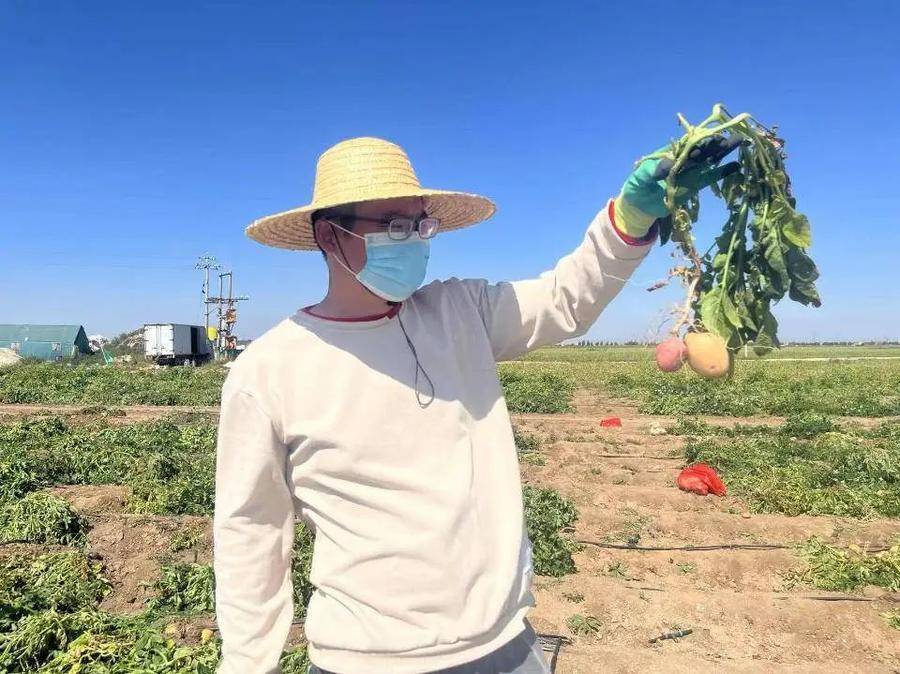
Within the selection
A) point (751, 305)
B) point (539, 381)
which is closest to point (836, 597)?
point (751, 305)

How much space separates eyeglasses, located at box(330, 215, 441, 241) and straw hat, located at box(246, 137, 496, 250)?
0.08 metres

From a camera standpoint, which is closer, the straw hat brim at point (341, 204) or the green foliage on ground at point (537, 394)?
the straw hat brim at point (341, 204)

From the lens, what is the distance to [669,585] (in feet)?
18.4

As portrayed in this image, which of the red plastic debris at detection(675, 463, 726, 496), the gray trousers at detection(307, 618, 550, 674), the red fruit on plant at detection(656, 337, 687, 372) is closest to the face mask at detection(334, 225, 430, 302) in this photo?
the red fruit on plant at detection(656, 337, 687, 372)

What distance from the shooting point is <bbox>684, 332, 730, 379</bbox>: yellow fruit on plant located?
2236 mm

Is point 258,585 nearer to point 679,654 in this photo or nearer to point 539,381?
point 679,654

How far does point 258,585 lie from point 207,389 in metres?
20.9

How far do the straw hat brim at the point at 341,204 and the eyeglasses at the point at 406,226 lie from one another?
73 millimetres

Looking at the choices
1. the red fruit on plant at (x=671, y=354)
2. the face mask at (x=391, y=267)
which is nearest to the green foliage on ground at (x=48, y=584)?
the face mask at (x=391, y=267)

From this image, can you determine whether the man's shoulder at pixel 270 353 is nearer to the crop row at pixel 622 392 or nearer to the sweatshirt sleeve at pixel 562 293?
the sweatshirt sleeve at pixel 562 293

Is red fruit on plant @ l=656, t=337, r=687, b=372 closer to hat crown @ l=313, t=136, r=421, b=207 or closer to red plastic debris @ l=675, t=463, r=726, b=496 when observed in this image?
hat crown @ l=313, t=136, r=421, b=207

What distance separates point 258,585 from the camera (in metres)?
1.95

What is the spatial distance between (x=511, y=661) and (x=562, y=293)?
103 centimetres

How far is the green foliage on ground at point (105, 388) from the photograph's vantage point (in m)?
19.9
